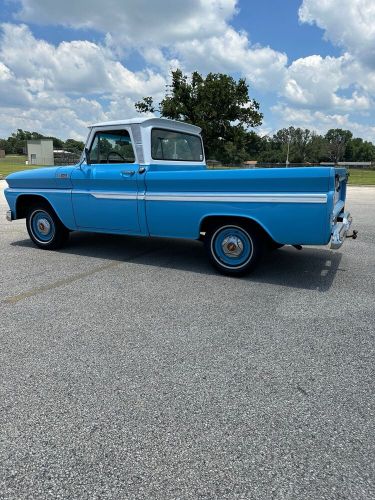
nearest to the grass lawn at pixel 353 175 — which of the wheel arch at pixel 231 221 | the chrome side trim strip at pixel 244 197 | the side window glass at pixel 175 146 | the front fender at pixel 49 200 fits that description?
the side window glass at pixel 175 146

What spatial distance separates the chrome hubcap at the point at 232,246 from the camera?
5.01 m

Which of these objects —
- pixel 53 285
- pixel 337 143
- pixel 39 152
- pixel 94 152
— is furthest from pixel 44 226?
pixel 337 143

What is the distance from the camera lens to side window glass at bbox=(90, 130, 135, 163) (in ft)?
18.2

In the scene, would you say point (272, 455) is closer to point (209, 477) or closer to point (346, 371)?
point (209, 477)

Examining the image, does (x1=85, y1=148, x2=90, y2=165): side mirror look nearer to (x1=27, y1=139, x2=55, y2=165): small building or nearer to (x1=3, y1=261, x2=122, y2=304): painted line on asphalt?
(x1=3, y1=261, x2=122, y2=304): painted line on asphalt

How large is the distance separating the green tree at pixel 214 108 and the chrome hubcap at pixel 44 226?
2532 centimetres

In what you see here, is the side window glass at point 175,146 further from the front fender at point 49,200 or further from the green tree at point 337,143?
the green tree at point 337,143

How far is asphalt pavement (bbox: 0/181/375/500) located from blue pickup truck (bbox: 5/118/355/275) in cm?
61

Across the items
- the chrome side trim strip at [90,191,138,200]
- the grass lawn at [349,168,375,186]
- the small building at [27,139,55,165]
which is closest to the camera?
the chrome side trim strip at [90,191,138,200]

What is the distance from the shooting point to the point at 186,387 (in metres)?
2.68

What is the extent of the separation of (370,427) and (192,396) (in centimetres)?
107

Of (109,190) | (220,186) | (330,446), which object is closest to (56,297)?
(109,190)

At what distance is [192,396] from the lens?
102 inches

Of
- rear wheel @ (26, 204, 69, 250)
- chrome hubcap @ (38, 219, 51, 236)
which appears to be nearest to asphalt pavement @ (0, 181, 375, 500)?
rear wheel @ (26, 204, 69, 250)
